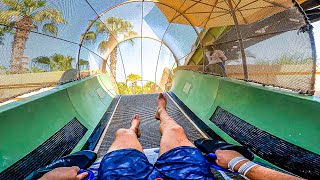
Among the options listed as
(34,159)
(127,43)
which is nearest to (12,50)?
(34,159)

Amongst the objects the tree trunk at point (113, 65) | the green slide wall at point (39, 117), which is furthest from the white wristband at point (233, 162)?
the tree trunk at point (113, 65)

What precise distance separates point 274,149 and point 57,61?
3.26 meters

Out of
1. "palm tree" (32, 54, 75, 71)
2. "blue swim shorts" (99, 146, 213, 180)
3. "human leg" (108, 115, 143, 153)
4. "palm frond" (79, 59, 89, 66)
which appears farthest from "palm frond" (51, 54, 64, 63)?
"blue swim shorts" (99, 146, 213, 180)

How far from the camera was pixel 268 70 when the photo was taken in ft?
8.63

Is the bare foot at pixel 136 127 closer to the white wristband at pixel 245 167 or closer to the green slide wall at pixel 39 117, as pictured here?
the green slide wall at pixel 39 117

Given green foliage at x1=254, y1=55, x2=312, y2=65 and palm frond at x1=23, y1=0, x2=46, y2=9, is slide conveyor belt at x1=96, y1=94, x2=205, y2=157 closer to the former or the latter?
green foliage at x1=254, y1=55, x2=312, y2=65

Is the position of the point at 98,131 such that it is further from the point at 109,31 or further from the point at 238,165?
the point at 109,31

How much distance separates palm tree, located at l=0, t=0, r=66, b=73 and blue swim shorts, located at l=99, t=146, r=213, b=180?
1674mm

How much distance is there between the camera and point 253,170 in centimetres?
133

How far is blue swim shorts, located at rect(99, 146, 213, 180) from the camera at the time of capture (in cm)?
130

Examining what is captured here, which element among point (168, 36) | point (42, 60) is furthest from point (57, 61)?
point (168, 36)

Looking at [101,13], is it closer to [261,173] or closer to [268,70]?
[268,70]

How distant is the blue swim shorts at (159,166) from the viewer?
51.1 inches

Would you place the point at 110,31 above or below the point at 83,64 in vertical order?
above
